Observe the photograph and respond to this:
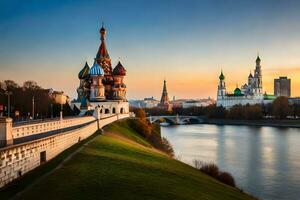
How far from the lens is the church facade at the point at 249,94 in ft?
513

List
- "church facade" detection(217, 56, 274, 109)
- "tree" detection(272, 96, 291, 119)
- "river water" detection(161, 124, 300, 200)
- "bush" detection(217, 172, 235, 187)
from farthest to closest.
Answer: "church facade" detection(217, 56, 274, 109)
"tree" detection(272, 96, 291, 119)
"river water" detection(161, 124, 300, 200)
"bush" detection(217, 172, 235, 187)

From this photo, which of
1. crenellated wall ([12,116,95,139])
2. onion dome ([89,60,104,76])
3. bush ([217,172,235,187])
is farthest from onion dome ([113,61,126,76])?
bush ([217,172,235,187])

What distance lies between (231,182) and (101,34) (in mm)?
52059

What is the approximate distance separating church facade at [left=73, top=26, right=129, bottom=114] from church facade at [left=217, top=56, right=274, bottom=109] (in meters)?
A: 94.8

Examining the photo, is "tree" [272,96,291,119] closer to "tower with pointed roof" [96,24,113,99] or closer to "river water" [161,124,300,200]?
"tower with pointed roof" [96,24,113,99]

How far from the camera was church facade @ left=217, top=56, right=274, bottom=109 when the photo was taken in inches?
6156

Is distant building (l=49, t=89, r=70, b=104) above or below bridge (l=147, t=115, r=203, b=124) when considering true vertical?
above

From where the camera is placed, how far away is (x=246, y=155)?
38.9 metres

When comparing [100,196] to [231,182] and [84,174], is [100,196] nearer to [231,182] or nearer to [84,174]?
[84,174]

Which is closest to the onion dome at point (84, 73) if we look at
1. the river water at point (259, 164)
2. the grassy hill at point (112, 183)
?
the river water at point (259, 164)

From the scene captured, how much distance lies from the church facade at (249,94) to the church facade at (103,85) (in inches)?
3734

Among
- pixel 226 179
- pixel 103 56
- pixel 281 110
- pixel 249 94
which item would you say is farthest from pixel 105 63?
pixel 249 94

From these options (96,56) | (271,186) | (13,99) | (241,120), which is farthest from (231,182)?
(241,120)

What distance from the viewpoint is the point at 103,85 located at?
66188 millimetres
